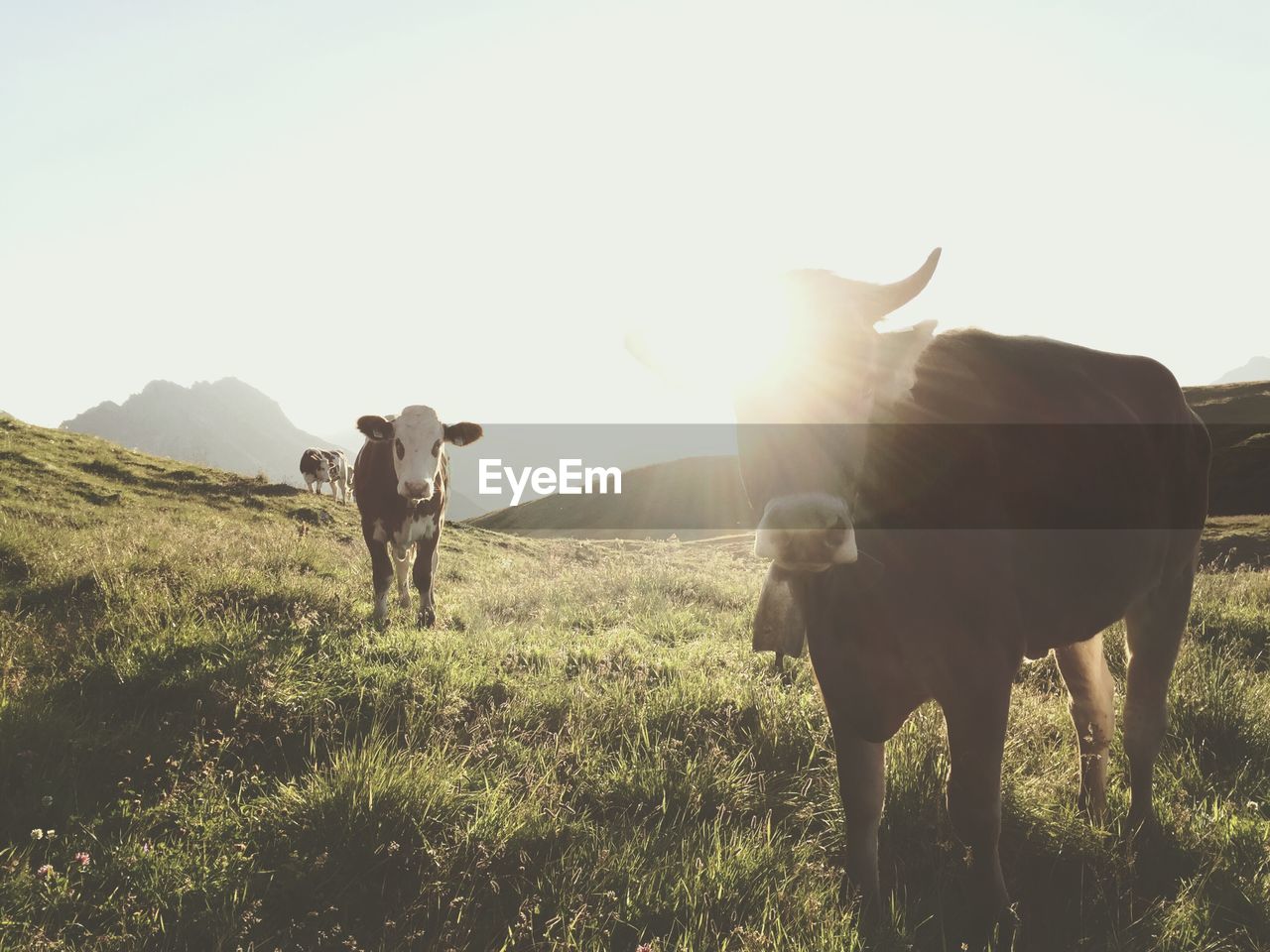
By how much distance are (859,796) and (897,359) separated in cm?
205

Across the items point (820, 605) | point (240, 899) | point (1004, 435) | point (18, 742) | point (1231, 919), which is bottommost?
point (1231, 919)

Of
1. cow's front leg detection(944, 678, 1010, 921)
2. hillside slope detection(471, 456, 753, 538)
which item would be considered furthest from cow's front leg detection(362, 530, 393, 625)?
hillside slope detection(471, 456, 753, 538)

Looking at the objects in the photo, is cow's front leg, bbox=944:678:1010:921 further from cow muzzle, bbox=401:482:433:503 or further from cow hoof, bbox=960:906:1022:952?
cow muzzle, bbox=401:482:433:503

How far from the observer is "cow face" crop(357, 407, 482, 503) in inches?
332

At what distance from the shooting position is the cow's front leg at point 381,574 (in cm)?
834

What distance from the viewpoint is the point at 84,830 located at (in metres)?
3.08

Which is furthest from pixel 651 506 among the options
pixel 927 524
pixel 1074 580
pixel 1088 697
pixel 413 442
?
pixel 927 524

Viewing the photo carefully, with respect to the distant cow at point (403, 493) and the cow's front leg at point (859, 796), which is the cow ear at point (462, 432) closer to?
the distant cow at point (403, 493)

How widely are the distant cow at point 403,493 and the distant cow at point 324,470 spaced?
2125 cm

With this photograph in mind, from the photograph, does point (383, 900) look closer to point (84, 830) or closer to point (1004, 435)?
point (84, 830)

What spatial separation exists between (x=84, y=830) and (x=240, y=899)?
0.88 metres

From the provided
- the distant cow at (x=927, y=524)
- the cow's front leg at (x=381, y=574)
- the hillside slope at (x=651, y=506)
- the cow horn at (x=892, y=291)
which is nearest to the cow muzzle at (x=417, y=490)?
the cow's front leg at (x=381, y=574)

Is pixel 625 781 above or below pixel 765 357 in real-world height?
below

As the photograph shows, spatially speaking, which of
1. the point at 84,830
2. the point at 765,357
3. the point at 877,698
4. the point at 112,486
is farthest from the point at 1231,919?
the point at 112,486
